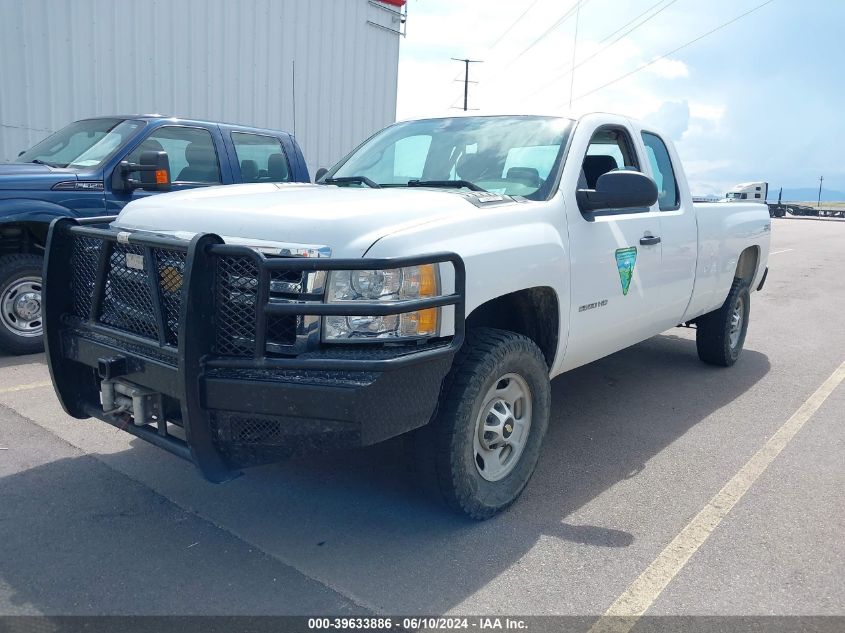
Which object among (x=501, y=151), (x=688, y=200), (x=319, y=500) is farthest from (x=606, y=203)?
(x=319, y=500)

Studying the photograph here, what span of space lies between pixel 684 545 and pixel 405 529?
4.11 ft

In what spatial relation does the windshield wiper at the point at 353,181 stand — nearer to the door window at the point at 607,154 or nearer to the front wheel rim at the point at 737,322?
the door window at the point at 607,154

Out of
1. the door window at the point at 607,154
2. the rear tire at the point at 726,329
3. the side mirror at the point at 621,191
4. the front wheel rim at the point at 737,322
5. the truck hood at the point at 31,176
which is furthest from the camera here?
the front wheel rim at the point at 737,322

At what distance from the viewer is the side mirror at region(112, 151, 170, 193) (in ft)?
19.9

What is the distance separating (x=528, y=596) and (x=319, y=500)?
1.20 meters

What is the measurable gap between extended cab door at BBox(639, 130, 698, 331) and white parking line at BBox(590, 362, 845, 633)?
3.49 ft

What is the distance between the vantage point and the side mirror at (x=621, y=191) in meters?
3.87

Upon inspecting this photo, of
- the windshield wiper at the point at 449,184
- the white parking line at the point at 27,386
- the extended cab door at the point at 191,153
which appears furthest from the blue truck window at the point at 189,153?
the windshield wiper at the point at 449,184

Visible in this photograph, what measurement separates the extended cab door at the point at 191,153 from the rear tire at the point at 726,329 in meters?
4.58

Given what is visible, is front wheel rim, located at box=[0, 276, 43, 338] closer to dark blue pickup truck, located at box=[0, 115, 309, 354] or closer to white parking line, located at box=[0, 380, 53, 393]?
dark blue pickup truck, located at box=[0, 115, 309, 354]

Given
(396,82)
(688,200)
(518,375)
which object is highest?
(396,82)

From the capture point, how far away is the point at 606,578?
3061mm

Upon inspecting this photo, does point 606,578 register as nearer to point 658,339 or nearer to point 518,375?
point 518,375

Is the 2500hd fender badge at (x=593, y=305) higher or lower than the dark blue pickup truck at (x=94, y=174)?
lower
